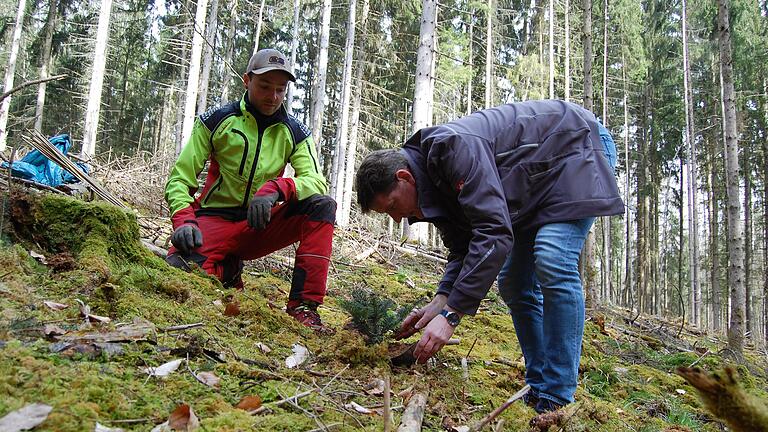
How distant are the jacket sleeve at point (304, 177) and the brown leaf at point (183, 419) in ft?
7.32

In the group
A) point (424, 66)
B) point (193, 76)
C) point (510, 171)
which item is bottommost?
point (510, 171)

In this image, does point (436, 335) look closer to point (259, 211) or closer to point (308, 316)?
point (308, 316)

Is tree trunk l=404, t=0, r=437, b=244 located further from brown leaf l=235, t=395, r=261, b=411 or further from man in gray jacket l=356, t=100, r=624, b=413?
brown leaf l=235, t=395, r=261, b=411

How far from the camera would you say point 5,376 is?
4.65ft

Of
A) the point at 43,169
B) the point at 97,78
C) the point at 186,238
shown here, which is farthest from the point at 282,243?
the point at 97,78

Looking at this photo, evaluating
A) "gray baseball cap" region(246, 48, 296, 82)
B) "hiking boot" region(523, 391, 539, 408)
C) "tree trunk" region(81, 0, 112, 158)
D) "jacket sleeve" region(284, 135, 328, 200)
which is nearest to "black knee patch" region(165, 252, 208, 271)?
"jacket sleeve" region(284, 135, 328, 200)

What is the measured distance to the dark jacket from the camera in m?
2.32

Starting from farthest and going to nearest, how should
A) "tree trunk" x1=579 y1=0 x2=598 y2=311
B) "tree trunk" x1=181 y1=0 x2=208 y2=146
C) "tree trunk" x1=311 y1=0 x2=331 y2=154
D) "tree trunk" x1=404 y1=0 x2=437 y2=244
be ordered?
"tree trunk" x1=311 y1=0 x2=331 y2=154 < "tree trunk" x1=181 y1=0 x2=208 y2=146 < "tree trunk" x1=404 y1=0 x2=437 y2=244 < "tree trunk" x1=579 y1=0 x2=598 y2=311

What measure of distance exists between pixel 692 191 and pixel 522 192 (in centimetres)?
2000

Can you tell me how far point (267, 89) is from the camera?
3.70m

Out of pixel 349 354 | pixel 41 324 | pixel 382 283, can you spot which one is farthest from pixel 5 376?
pixel 382 283

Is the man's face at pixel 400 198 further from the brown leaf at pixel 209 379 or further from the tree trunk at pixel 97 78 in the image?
the tree trunk at pixel 97 78

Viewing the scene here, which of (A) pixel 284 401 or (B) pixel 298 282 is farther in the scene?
(B) pixel 298 282

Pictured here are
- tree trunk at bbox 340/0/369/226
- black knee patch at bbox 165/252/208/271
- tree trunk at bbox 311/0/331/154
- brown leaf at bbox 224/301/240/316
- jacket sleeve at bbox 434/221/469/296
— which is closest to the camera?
jacket sleeve at bbox 434/221/469/296
